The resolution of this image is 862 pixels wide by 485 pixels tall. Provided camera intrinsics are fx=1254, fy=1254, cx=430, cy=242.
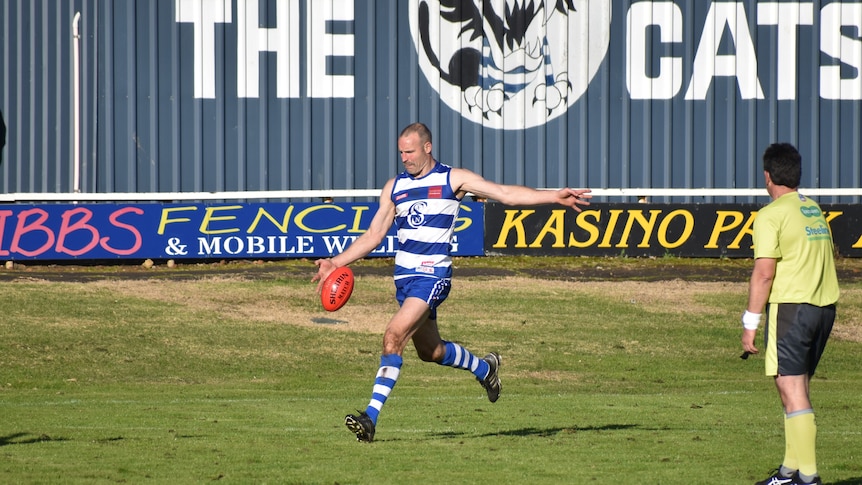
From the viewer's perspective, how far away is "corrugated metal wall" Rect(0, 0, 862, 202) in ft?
85.8

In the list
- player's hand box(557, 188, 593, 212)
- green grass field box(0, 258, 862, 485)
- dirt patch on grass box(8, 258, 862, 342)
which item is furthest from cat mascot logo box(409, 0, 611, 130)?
player's hand box(557, 188, 593, 212)

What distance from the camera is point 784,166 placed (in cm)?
732

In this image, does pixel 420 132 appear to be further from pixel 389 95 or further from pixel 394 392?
pixel 389 95

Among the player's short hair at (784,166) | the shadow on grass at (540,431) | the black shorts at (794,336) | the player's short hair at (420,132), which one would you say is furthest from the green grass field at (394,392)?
the player's short hair at (420,132)

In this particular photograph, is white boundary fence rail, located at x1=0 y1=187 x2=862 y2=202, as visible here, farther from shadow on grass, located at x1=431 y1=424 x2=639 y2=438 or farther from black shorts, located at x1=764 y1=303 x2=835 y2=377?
black shorts, located at x1=764 y1=303 x2=835 y2=377

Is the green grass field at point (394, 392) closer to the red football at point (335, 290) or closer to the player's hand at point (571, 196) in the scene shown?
the red football at point (335, 290)

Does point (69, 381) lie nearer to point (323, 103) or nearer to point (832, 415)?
point (832, 415)

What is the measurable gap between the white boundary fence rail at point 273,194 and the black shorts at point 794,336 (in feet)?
59.8

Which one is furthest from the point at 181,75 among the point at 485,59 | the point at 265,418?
the point at 265,418

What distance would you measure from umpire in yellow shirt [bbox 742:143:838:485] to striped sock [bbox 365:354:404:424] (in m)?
2.80

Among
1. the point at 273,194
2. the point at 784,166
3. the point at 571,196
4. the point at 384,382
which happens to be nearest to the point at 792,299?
the point at 784,166

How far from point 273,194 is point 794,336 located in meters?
19.3

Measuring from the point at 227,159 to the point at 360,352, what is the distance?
10.6 metres

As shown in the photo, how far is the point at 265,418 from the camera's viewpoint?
10.9 meters
